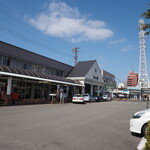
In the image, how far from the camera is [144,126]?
21.0 ft

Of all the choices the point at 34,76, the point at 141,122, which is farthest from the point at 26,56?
the point at 141,122

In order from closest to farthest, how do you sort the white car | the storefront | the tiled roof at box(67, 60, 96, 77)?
the white car
the storefront
the tiled roof at box(67, 60, 96, 77)

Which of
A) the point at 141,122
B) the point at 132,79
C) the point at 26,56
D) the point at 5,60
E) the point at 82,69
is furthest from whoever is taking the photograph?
the point at 132,79

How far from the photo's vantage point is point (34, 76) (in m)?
23.8

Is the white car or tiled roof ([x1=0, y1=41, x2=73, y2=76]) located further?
tiled roof ([x1=0, y1=41, x2=73, y2=76])

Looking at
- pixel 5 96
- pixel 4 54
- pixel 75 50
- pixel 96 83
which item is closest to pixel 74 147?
pixel 5 96

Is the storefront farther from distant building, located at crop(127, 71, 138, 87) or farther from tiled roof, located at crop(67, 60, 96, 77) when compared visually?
distant building, located at crop(127, 71, 138, 87)

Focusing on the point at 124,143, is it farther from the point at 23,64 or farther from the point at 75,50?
the point at 75,50

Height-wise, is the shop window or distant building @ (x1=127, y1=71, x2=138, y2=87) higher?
distant building @ (x1=127, y1=71, x2=138, y2=87)

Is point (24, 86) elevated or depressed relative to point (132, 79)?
depressed

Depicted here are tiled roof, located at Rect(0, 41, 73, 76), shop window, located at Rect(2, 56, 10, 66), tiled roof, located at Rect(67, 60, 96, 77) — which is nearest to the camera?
shop window, located at Rect(2, 56, 10, 66)

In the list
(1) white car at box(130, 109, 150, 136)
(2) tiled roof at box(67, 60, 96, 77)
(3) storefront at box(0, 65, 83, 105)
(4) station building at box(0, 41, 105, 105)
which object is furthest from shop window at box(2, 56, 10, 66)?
(1) white car at box(130, 109, 150, 136)

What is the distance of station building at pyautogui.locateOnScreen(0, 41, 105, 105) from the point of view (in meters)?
20.3

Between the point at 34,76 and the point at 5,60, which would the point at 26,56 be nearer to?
A: the point at 5,60
